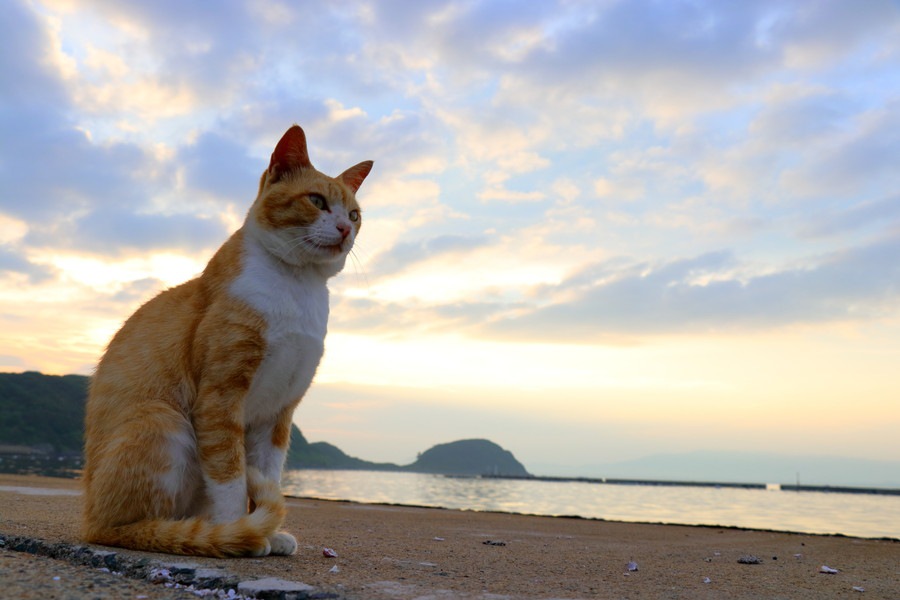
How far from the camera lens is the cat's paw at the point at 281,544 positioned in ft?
12.6

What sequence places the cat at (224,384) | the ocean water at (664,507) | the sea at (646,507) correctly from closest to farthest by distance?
the cat at (224,384)
the sea at (646,507)
the ocean water at (664,507)

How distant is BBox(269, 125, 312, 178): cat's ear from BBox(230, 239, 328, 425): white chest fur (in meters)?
0.55

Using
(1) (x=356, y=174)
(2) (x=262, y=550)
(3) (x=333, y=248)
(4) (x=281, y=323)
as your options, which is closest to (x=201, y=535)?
(2) (x=262, y=550)

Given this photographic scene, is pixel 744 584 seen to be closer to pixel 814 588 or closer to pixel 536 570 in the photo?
pixel 814 588

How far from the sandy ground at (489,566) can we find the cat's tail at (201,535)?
102 millimetres

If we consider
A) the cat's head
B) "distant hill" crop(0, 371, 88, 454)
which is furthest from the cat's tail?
"distant hill" crop(0, 371, 88, 454)

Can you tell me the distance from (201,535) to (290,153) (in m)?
2.42

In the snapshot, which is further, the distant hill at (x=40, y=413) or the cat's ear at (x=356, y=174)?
the distant hill at (x=40, y=413)

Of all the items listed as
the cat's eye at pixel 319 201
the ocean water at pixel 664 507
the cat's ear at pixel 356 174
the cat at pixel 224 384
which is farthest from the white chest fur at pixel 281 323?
the ocean water at pixel 664 507

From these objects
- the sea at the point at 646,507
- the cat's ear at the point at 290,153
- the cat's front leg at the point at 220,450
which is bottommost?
the sea at the point at 646,507

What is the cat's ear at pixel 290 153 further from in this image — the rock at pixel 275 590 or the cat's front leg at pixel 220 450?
the rock at pixel 275 590

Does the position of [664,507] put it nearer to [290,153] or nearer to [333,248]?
[333,248]

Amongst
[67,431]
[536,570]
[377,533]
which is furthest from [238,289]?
[67,431]

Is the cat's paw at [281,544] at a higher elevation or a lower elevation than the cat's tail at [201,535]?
lower
